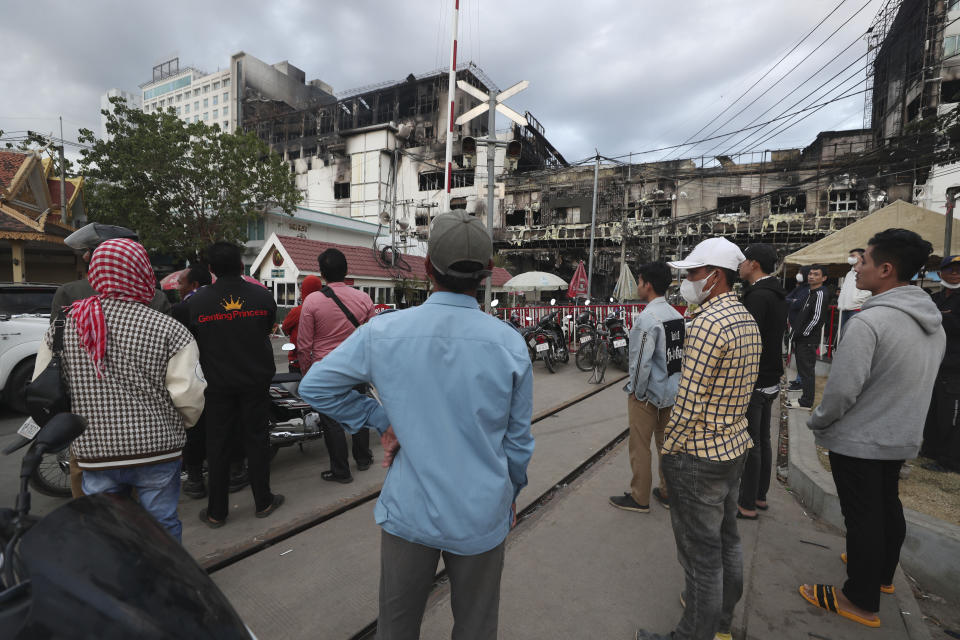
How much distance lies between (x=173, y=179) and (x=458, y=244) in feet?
70.5

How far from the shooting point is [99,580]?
931 millimetres

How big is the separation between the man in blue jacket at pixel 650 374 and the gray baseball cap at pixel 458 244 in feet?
7.31

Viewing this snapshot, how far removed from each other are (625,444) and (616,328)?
431cm

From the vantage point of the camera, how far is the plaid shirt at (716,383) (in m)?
1.93

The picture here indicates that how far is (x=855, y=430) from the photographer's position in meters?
2.27

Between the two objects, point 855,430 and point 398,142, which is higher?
point 398,142

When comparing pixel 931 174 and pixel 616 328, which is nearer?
pixel 616 328

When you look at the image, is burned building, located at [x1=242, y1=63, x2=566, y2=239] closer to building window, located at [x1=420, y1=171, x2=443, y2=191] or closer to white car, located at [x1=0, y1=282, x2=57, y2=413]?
building window, located at [x1=420, y1=171, x2=443, y2=191]

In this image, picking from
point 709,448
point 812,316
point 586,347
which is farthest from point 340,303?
point 586,347

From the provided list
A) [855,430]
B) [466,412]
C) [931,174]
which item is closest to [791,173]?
[931,174]

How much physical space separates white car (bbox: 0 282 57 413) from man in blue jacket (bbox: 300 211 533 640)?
7.11 m

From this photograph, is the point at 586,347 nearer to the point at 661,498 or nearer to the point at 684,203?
the point at 661,498

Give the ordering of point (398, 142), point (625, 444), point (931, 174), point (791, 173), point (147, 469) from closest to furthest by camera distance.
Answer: point (147, 469)
point (625, 444)
point (931, 174)
point (791, 173)
point (398, 142)

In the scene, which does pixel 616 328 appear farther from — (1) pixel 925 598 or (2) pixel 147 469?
(2) pixel 147 469
